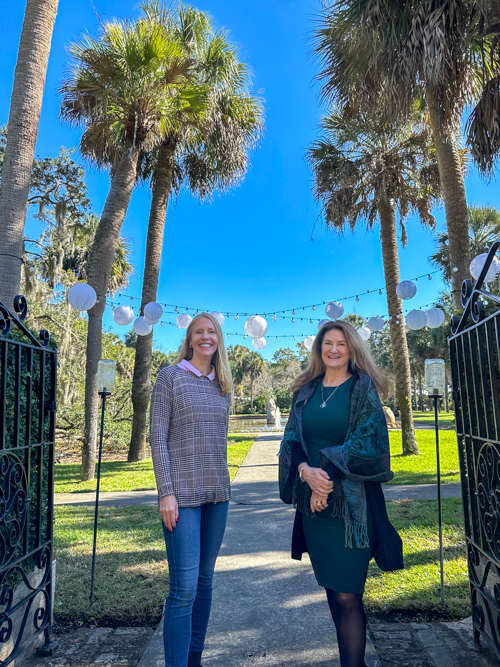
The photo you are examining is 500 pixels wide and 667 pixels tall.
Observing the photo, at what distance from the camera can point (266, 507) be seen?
5902 millimetres

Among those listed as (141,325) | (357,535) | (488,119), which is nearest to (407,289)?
(488,119)

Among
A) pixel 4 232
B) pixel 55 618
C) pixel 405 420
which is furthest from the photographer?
pixel 405 420

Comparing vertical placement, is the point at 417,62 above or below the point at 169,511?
above

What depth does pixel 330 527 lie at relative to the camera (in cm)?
208

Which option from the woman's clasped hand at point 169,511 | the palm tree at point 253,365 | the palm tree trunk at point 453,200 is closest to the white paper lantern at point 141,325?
the palm tree trunk at point 453,200

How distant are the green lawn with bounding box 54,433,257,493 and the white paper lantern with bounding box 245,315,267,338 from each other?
308 centimetres

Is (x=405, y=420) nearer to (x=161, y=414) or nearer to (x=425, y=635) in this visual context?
(x=425, y=635)

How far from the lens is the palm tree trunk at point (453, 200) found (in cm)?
608

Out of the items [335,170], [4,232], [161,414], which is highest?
[335,170]

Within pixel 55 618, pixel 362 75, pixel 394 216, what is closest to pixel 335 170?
pixel 394 216

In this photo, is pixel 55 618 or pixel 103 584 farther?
pixel 103 584

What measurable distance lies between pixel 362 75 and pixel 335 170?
171 inches

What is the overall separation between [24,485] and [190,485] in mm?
1031

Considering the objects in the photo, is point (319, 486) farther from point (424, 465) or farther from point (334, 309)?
point (334, 309)
